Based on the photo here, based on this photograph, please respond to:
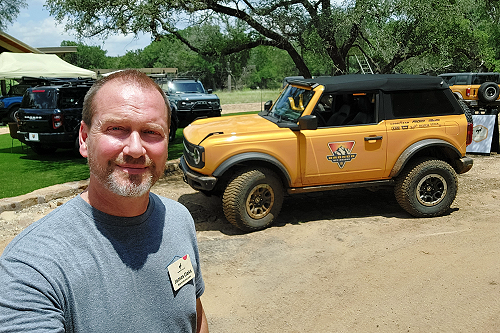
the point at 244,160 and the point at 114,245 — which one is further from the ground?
the point at 114,245

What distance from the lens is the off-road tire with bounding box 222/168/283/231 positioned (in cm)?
581

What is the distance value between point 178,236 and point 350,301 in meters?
2.92

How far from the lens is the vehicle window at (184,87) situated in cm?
1707

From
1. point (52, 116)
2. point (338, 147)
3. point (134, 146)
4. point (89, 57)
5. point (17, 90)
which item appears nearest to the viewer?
point (134, 146)

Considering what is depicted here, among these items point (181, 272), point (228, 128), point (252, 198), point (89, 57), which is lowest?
point (252, 198)

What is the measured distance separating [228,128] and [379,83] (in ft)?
7.26

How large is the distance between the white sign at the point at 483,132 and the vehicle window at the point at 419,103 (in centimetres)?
494

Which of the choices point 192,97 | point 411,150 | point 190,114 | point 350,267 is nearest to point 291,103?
point 411,150

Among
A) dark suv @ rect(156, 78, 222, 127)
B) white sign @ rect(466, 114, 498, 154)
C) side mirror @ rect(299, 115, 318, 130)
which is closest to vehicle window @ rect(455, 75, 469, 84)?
white sign @ rect(466, 114, 498, 154)

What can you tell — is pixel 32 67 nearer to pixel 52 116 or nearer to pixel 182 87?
pixel 182 87

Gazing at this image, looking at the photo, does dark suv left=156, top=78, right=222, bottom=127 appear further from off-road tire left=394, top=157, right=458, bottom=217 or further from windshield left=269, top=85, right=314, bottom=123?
off-road tire left=394, top=157, right=458, bottom=217

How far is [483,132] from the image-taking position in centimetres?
1095

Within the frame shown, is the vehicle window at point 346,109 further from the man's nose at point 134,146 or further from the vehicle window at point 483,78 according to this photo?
the vehicle window at point 483,78

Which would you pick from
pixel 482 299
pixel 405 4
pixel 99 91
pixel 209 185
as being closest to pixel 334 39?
pixel 405 4
